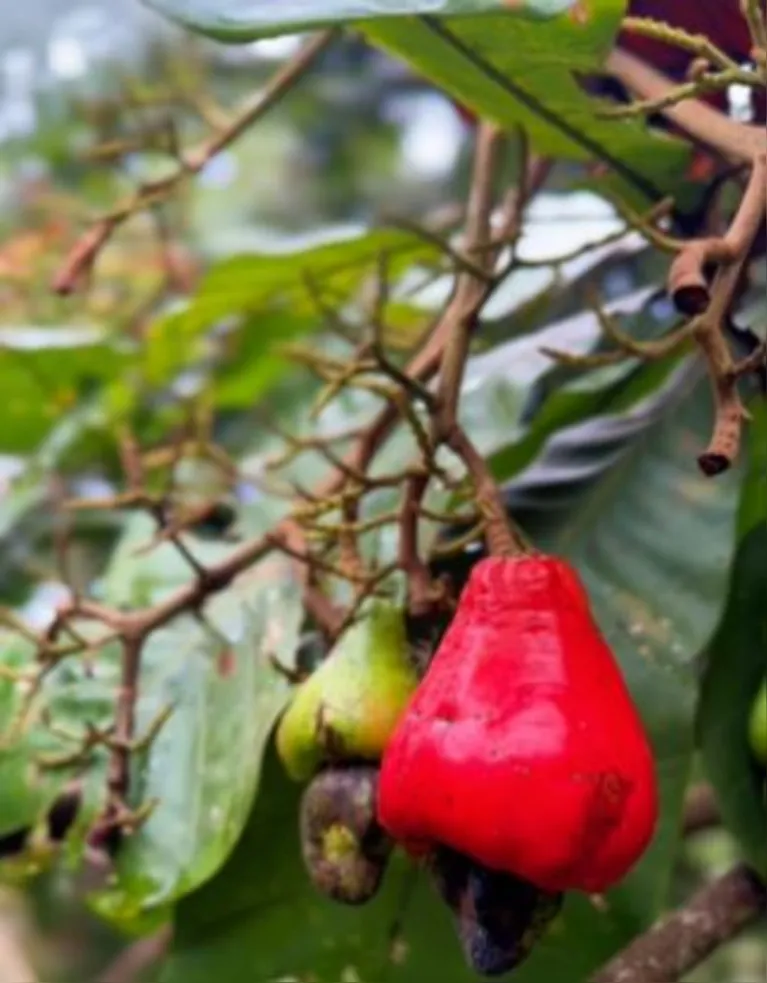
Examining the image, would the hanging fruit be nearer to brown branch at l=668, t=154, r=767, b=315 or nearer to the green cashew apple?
the green cashew apple

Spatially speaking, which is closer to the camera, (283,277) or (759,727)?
(759,727)

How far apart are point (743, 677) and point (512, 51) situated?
0.98 feet

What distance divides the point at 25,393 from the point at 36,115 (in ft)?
2.42

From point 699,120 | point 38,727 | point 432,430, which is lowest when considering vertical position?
point 38,727

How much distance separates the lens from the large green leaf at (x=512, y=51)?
0.70 meters

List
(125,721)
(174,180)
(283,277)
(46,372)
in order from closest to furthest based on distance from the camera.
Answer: (125,721)
(174,180)
(283,277)
(46,372)

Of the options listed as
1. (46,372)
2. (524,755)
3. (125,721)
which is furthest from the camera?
(46,372)

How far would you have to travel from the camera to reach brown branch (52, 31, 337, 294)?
0.98m

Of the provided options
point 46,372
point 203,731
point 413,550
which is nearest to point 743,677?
point 413,550

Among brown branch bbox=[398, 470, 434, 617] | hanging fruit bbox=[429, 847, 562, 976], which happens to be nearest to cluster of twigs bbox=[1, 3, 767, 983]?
brown branch bbox=[398, 470, 434, 617]

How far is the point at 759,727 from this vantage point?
2.55ft

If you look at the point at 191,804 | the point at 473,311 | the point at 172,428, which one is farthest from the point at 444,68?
the point at 172,428

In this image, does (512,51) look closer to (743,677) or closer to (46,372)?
(743,677)

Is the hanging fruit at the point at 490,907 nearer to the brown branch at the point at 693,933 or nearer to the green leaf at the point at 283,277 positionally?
the brown branch at the point at 693,933
